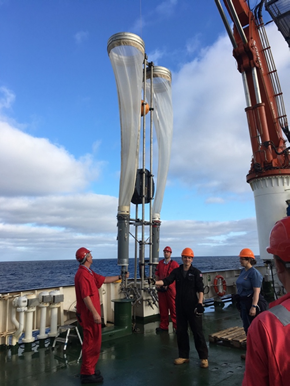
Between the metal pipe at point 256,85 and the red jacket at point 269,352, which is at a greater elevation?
the metal pipe at point 256,85

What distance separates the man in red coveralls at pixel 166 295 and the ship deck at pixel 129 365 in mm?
429

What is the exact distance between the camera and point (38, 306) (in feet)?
21.7

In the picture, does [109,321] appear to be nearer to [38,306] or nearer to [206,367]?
[38,306]

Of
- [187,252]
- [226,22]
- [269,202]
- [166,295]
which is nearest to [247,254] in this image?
[187,252]

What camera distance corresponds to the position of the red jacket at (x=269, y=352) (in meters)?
1.09

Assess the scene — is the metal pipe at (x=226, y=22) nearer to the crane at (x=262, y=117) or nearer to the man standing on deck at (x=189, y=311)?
the crane at (x=262, y=117)

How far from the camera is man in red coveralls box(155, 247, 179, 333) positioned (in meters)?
6.87

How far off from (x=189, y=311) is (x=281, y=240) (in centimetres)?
384

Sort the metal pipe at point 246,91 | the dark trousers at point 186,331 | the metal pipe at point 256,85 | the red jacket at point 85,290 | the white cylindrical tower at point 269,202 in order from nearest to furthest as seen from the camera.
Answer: the red jacket at point 85,290 → the dark trousers at point 186,331 → the white cylindrical tower at point 269,202 → the metal pipe at point 256,85 → the metal pipe at point 246,91

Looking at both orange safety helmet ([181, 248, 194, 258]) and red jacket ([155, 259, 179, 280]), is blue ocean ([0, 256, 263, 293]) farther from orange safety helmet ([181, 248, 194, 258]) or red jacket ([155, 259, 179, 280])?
orange safety helmet ([181, 248, 194, 258])

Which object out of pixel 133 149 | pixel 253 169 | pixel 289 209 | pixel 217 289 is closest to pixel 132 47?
pixel 133 149

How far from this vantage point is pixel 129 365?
16.0 ft

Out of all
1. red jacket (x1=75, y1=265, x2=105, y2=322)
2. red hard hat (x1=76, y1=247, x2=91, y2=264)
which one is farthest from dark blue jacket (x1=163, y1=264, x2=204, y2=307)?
red hard hat (x1=76, y1=247, x2=91, y2=264)

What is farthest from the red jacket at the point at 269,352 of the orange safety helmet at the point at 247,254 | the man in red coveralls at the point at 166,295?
the man in red coveralls at the point at 166,295
